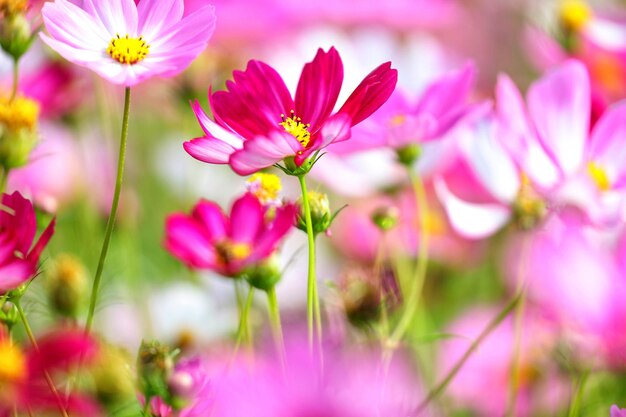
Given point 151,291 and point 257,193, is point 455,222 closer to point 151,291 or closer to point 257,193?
point 257,193

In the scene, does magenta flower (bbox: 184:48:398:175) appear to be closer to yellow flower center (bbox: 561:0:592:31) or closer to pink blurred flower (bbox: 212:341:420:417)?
pink blurred flower (bbox: 212:341:420:417)

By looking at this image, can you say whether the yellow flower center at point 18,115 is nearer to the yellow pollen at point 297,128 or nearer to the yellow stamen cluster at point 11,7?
the yellow stamen cluster at point 11,7

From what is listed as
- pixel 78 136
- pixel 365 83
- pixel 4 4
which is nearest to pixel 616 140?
pixel 365 83

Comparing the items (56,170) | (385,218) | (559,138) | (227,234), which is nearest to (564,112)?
(559,138)

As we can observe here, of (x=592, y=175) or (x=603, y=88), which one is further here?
(x=603, y=88)

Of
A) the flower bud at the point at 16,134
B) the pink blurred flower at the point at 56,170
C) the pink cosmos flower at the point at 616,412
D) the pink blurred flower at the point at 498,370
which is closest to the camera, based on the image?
the pink cosmos flower at the point at 616,412

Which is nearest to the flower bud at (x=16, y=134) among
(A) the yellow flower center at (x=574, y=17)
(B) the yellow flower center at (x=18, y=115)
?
(B) the yellow flower center at (x=18, y=115)
